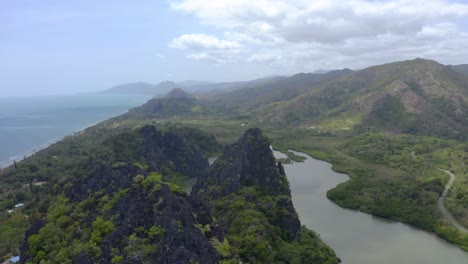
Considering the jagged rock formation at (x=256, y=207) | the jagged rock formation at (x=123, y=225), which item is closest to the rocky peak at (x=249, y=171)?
the jagged rock formation at (x=256, y=207)

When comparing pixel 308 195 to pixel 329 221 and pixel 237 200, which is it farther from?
pixel 237 200

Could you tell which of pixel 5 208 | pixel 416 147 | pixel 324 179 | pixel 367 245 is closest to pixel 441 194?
pixel 324 179

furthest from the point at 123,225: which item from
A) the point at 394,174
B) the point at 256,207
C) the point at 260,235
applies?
the point at 394,174

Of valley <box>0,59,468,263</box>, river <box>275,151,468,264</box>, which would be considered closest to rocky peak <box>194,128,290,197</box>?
valley <box>0,59,468,263</box>

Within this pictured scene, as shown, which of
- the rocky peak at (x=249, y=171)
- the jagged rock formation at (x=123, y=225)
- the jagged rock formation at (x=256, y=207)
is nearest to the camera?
the jagged rock formation at (x=123, y=225)

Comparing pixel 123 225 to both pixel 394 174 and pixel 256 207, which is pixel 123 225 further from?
pixel 394 174

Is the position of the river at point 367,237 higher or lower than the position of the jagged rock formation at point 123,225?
lower

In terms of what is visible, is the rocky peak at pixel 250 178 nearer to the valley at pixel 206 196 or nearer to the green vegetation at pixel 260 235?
the valley at pixel 206 196

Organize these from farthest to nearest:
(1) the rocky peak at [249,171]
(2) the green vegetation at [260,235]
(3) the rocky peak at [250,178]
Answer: (1) the rocky peak at [249,171] → (3) the rocky peak at [250,178] → (2) the green vegetation at [260,235]

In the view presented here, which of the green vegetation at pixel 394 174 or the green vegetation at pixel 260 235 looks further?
the green vegetation at pixel 394 174
